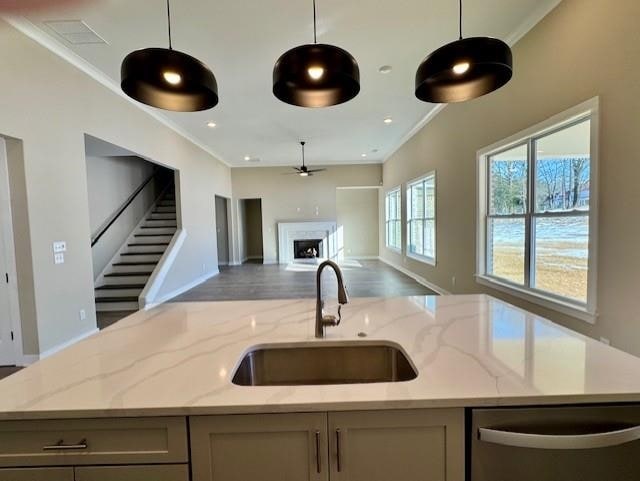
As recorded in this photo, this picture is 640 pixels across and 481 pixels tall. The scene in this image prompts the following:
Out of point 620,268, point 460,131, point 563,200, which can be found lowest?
point 620,268

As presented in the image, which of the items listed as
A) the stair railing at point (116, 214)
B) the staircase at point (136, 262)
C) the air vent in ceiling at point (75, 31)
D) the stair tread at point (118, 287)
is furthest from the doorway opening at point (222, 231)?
the air vent in ceiling at point (75, 31)

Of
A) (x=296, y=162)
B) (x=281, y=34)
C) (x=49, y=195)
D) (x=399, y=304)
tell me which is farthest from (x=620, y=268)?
(x=296, y=162)

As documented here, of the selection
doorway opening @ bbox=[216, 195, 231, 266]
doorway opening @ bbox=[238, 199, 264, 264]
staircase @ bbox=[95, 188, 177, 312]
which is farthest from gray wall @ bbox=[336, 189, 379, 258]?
staircase @ bbox=[95, 188, 177, 312]

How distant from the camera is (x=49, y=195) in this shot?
3.27 meters

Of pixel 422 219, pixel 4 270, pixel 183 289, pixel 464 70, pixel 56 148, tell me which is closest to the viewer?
pixel 464 70

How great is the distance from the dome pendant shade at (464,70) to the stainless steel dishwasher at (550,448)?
4.38 feet

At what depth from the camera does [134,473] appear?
2.94 ft

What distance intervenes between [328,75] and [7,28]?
3519mm

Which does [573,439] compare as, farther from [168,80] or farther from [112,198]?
[112,198]

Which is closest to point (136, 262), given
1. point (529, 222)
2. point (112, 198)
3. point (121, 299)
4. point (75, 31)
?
point (121, 299)

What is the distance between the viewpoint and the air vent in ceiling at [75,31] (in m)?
2.95

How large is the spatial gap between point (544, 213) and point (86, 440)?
383cm

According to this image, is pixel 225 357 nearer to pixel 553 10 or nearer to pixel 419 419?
pixel 419 419

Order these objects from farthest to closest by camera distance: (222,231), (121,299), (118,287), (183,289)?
(222,231) → (183,289) → (118,287) → (121,299)
